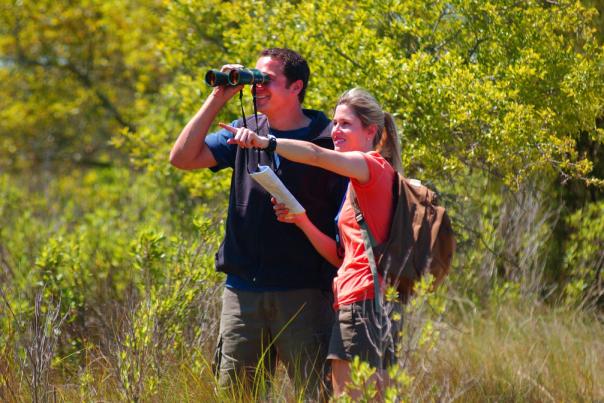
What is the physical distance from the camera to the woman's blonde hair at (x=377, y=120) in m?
4.07

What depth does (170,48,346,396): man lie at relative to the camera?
4.29 metres

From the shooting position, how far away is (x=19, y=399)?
14.5 ft

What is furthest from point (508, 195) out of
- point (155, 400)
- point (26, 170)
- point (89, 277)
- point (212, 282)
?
point (26, 170)

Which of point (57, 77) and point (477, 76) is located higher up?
point (477, 76)

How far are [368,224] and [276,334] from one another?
76cm

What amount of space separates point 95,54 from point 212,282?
9.53 metres

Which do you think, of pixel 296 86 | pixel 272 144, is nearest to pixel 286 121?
pixel 296 86

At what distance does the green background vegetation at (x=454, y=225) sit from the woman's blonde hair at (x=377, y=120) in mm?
656

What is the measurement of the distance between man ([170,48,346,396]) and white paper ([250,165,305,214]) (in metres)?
0.30

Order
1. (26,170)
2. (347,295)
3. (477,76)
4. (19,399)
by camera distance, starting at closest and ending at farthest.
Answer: (347,295) → (19,399) → (477,76) → (26,170)

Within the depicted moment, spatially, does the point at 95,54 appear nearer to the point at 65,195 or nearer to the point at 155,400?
the point at 65,195

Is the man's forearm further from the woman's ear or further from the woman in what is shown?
the woman's ear

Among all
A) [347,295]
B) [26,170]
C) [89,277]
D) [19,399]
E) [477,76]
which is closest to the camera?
[347,295]

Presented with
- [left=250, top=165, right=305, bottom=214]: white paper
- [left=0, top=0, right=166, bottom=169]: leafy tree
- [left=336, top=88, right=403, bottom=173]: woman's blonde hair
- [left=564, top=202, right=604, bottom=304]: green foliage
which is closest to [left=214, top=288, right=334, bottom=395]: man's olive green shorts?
[left=250, top=165, right=305, bottom=214]: white paper
